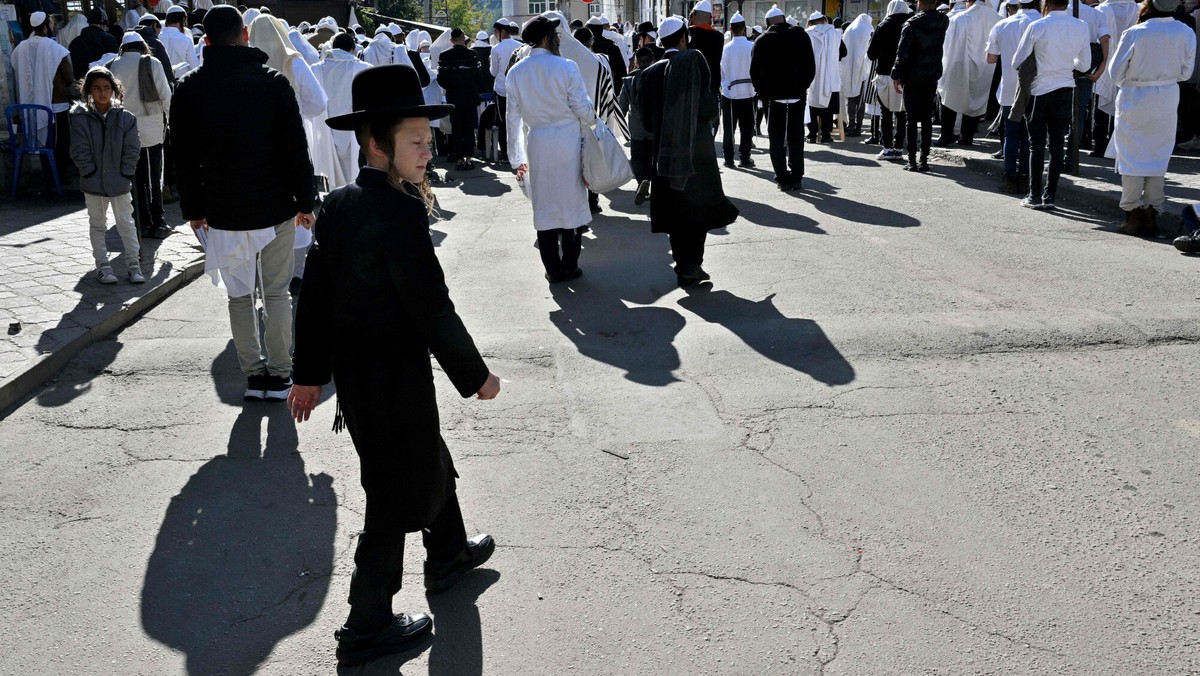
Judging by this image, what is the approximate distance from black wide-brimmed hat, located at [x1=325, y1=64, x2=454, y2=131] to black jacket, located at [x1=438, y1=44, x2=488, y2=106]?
1261cm

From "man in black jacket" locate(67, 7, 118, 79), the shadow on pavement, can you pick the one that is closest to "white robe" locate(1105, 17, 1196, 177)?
the shadow on pavement

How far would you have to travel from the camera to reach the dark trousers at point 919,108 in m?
13.0

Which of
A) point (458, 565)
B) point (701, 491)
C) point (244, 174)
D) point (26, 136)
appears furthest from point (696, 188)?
point (26, 136)

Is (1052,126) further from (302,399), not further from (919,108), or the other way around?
(302,399)

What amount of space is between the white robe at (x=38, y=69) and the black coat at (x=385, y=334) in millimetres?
11056

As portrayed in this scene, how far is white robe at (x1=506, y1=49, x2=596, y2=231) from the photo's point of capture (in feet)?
27.0

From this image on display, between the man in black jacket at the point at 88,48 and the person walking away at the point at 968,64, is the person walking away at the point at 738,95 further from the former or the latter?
the man in black jacket at the point at 88,48

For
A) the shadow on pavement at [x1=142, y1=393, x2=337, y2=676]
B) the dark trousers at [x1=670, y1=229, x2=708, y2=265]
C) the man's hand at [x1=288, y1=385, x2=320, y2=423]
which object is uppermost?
the man's hand at [x1=288, y1=385, x2=320, y2=423]

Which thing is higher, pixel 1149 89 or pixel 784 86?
pixel 784 86

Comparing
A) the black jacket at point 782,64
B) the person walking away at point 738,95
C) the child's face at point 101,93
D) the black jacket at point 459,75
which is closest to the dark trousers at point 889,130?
the person walking away at point 738,95

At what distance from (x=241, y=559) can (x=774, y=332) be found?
3850 mm

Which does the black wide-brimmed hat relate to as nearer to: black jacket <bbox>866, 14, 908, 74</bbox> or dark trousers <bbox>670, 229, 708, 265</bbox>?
dark trousers <bbox>670, 229, 708, 265</bbox>

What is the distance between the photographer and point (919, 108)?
1318 cm

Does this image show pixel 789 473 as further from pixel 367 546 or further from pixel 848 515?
pixel 367 546
